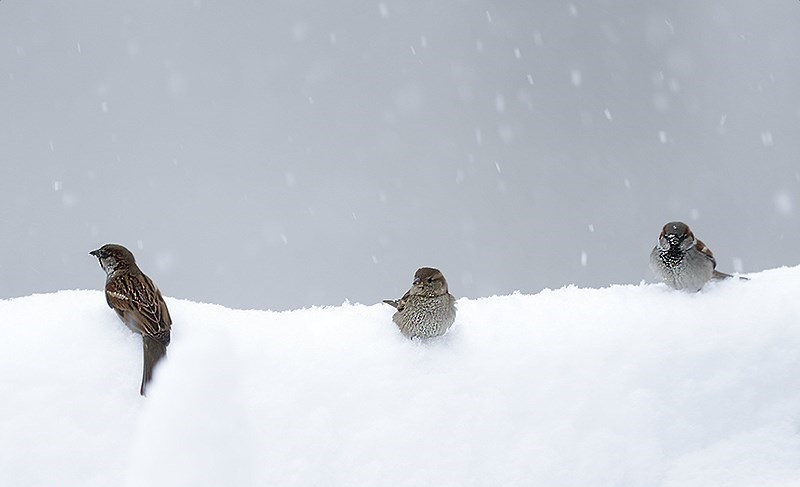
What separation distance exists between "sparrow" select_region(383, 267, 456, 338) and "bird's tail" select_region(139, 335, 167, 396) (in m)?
1.29

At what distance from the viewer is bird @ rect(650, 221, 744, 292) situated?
4.82m

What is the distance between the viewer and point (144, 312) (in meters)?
4.07

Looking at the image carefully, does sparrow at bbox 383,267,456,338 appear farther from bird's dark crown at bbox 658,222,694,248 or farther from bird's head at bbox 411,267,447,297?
bird's dark crown at bbox 658,222,694,248

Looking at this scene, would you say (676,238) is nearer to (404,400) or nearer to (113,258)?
(404,400)

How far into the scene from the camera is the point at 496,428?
3938mm

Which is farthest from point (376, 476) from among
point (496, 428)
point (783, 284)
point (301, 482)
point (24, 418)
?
point (783, 284)

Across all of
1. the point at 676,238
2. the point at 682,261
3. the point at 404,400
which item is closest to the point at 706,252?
the point at 676,238

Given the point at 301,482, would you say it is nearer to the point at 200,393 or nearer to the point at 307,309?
the point at 200,393

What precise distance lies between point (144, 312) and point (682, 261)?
3204 mm

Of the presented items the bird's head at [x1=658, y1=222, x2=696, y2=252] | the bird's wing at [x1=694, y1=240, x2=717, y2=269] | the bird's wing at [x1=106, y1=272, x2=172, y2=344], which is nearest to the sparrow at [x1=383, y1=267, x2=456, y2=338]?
the bird's wing at [x1=106, y1=272, x2=172, y2=344]

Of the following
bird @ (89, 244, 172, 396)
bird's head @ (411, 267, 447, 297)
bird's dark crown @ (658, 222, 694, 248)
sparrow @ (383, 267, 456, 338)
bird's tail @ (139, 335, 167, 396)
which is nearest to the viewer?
bird's tail @ (139, 335, 167, 396)

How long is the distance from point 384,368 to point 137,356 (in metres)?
1.28

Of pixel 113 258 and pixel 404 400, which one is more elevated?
pixel 113 258

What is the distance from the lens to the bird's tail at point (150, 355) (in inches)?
152
